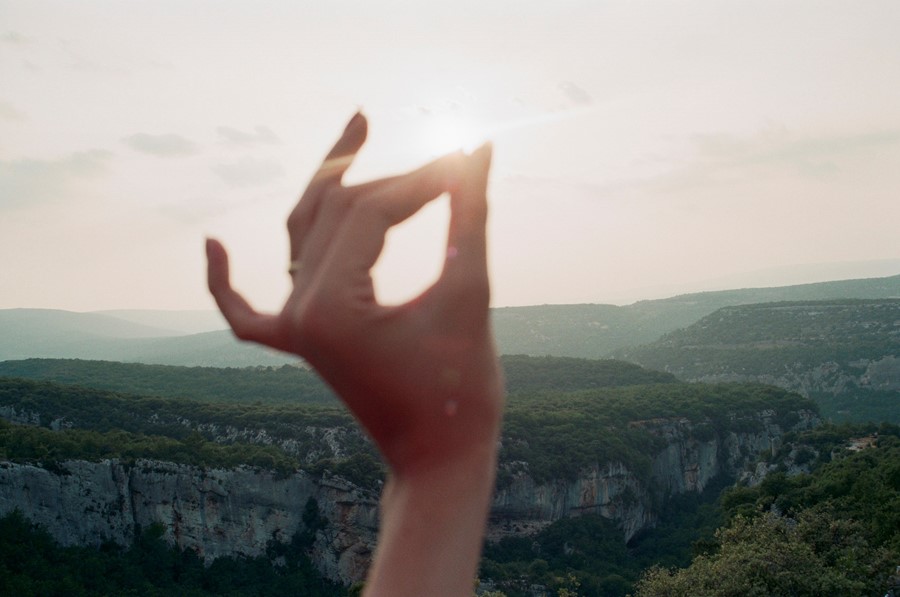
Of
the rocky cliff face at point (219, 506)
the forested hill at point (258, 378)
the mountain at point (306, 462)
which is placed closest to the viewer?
the rocky cliff face at point (219, 506)

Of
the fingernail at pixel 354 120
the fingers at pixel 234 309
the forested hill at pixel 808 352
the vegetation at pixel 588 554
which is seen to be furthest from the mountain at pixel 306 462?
the fingernail at pixel 354 120

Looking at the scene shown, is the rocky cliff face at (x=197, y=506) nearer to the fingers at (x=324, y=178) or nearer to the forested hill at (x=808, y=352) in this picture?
the fingers at (x=324, y=178)

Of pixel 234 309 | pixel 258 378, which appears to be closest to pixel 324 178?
pixel 234 309

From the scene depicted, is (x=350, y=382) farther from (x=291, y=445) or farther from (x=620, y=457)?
(x=620, y=457)

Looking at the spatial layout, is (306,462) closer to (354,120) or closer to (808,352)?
(354,120)

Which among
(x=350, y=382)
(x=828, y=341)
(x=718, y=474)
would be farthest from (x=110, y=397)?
(x=828, y=341)

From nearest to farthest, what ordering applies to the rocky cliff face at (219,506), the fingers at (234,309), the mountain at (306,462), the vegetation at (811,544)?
the fingers at (234,309), the vegetation at (811,544), the rocky cliff face at (219,506), the mountain at (306,462)

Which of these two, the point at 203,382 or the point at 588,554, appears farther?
the point at 203,382
